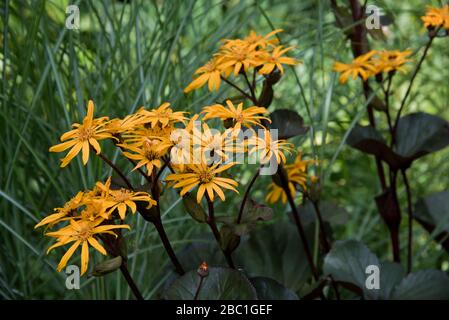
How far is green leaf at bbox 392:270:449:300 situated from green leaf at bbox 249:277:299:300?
177mm

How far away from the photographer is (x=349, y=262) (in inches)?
36.0

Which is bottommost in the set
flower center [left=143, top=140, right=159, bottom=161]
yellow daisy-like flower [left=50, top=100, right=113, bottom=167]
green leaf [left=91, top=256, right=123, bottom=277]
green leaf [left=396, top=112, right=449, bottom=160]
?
green leaf [left=91, top=256, right=123, bottom=277]

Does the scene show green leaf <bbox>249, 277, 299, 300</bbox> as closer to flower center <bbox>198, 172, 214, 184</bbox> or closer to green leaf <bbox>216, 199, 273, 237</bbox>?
green leaf <bbox>216, 199, 273, 237</bbox>

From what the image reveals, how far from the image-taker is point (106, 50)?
1268mm

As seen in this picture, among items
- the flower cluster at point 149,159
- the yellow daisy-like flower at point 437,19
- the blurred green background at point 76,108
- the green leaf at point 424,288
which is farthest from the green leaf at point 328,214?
the flower cluster at point 149,159

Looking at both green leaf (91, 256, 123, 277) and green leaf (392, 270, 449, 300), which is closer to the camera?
green leaf (91, 256, 123, 277)

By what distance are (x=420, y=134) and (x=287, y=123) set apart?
285mm

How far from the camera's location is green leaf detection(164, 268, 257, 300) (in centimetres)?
70

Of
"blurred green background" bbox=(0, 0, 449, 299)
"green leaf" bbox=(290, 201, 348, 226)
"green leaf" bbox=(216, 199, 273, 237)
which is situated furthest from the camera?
"green leaf" bbox=(290, 201, 348, 226)

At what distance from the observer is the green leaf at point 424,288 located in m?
0.91

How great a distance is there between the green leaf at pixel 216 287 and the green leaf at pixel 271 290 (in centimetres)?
11

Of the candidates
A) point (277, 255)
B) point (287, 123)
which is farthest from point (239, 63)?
point (277, 255)

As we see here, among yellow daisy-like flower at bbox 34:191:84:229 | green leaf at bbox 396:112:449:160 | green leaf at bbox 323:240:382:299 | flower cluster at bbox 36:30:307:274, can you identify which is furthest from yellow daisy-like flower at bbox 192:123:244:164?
green leaf at bbox 396:112:449:160
